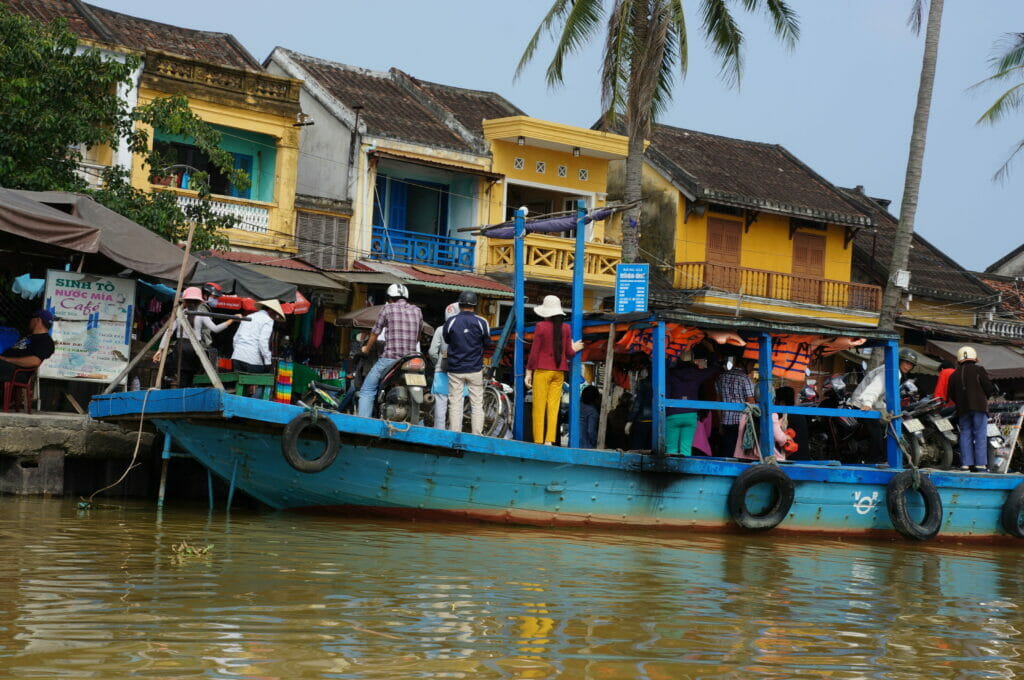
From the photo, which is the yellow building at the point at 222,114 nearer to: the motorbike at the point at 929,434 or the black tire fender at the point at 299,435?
A: the black tire fender at the point at 299,435

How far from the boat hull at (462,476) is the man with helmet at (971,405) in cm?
180

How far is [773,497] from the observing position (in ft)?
41.4

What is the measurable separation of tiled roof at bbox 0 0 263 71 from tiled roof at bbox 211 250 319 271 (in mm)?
3462

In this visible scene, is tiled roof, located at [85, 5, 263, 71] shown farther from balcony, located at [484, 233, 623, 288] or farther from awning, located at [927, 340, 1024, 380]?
awning, located at [927, 340, 1024, 380]

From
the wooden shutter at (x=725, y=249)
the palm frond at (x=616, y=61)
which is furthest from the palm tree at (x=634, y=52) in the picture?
the wooden shutter at (x=725, y=249)

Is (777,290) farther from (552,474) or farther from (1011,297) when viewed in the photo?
(552,474)

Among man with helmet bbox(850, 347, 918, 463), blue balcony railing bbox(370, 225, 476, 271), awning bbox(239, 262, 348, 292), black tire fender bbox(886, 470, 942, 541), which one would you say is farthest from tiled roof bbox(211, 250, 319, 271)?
black tire fender bbox(886, 470, 942, 541)

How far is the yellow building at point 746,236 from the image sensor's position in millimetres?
30062

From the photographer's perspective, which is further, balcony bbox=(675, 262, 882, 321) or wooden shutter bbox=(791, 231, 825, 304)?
wooden shutter bbox=(791, 231, 825, 304)

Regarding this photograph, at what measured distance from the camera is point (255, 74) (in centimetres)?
2288

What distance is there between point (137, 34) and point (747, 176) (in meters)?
15.9

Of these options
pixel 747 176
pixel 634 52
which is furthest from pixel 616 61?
pixel 747 176

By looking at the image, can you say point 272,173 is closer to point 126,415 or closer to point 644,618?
point 126,415

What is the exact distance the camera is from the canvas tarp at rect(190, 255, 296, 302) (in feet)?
53.8
